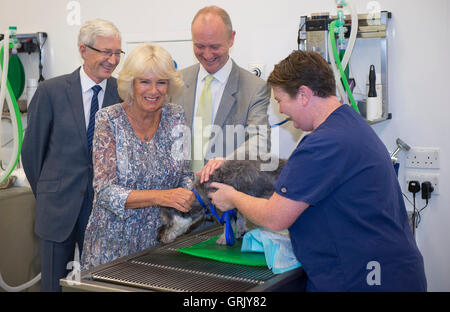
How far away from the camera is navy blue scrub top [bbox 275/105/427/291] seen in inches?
59.0

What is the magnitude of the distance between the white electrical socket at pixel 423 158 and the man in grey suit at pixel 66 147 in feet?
5.80

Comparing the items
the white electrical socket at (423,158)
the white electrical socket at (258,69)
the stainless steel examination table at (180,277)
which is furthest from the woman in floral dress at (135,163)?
the white electrical socket at (423,158)

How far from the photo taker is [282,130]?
10.7 feet

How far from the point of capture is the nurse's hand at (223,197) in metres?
1.77

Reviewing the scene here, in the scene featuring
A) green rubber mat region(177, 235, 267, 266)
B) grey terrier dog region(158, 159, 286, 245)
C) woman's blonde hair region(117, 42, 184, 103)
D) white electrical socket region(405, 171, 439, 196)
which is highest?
woman's blonde hair region(117, 42, 184, 103)

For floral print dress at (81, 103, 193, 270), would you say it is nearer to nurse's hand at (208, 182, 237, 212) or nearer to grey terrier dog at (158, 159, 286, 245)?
grey terrier dog at (158, 159, 286, 245)

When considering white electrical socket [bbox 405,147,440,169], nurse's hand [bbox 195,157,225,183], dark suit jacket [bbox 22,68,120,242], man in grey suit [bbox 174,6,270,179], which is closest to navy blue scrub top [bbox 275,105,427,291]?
nurse's hand [bbox 195,157,225,183]

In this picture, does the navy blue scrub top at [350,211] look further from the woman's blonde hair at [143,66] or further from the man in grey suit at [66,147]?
the man in grey suit at [66,147]

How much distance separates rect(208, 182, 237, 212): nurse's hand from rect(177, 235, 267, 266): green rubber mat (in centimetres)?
16

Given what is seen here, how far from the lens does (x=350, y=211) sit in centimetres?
150
